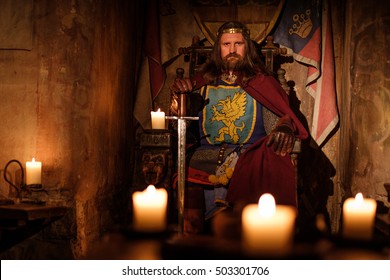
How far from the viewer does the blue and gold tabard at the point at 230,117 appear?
405cm

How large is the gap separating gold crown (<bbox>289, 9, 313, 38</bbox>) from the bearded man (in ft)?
2.77

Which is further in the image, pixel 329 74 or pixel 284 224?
pixel 329 74

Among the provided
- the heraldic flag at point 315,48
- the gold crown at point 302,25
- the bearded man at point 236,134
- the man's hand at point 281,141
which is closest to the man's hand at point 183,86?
the bearded man at point 236,134

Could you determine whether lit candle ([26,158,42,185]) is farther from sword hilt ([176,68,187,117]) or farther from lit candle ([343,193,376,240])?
lit candle ([343,193,376,240])

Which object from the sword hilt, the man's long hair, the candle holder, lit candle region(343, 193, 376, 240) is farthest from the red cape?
lit candle region(343, 193, 376, 240)

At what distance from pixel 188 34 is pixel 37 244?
2.73 m

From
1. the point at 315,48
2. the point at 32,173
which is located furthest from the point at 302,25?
the point at 32,173

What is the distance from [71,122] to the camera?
3.41 metres

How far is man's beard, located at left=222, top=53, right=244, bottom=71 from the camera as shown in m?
4.03

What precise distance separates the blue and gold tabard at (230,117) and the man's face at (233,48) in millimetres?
233

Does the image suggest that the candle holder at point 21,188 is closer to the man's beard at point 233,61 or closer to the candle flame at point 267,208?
the man's beard at point 233,61

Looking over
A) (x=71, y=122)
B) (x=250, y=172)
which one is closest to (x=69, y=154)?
(x=71, y=122)

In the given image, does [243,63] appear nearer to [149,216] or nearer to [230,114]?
[230,114]

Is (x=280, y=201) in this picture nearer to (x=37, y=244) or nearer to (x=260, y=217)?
(x=37, y=244)
